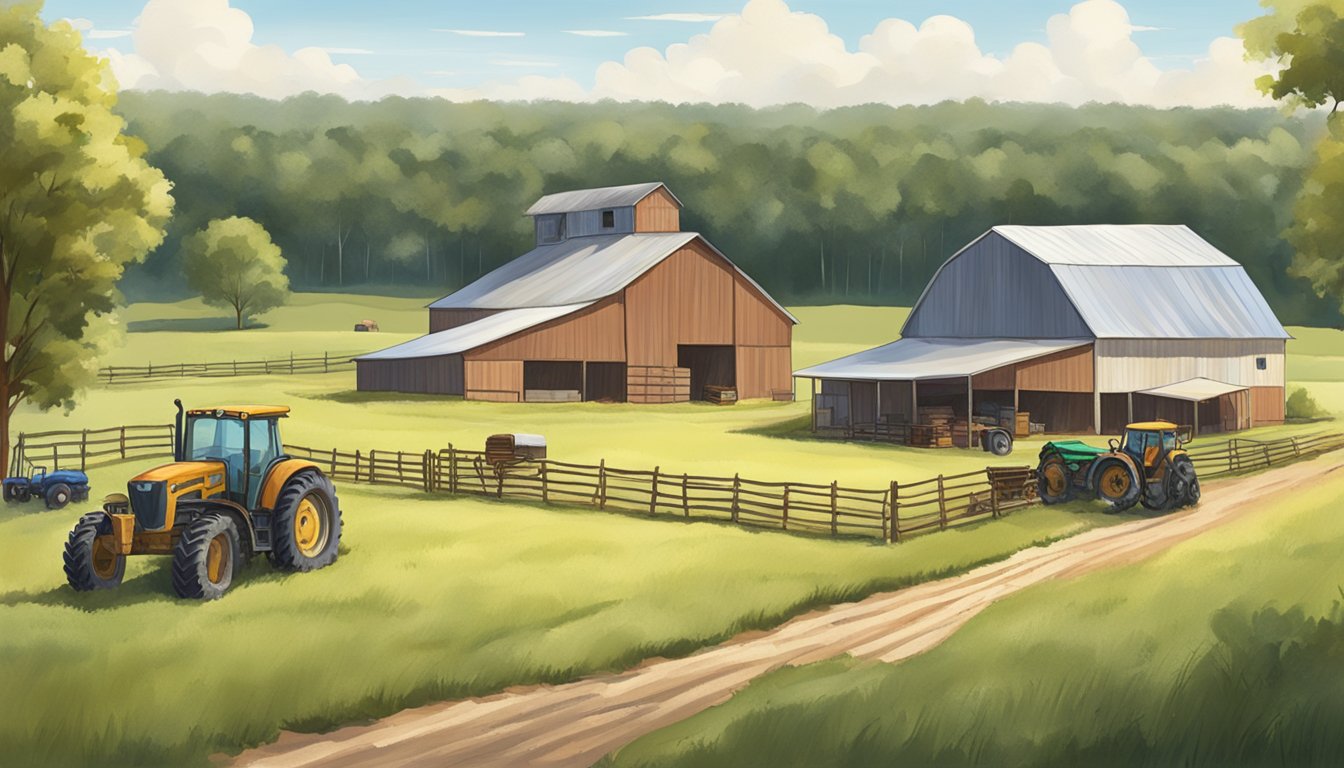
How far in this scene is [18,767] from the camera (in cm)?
1488

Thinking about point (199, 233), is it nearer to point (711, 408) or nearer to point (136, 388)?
point (136, 388)

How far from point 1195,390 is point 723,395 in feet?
67.4

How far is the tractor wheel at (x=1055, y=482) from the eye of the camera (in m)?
33.8

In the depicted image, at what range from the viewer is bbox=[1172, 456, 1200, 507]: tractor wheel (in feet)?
108

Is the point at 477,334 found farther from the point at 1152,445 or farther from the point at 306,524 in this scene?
the point at 306,524

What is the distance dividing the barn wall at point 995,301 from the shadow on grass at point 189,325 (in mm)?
76764

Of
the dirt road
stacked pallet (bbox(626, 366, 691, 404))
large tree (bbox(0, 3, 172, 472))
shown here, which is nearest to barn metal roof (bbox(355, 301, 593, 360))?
A: stacked pallet (bbox(626, 366, 691, 404))

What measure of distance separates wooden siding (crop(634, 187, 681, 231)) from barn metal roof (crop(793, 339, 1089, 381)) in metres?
19.5

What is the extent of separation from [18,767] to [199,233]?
11236 centimetres

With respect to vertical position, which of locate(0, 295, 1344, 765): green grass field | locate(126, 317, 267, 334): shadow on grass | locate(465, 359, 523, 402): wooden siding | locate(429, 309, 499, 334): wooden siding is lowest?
locate(0, 295, 1344, 765): green grass field

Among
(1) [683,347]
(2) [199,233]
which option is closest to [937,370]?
(1) [683,347]

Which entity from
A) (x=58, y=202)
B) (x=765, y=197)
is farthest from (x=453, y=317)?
(x=765, y=197)

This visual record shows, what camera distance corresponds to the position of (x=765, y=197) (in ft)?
574

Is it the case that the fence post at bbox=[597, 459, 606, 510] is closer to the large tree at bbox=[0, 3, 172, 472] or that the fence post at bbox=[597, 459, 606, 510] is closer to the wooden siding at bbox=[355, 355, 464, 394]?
the large tree at bbox=[0, 3, 172, 472]
